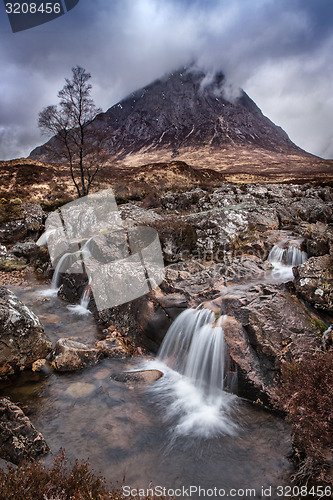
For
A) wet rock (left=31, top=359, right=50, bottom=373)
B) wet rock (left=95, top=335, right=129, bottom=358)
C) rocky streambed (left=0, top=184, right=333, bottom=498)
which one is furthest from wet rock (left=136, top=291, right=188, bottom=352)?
wet rock (left=31, top=359, right=50, bottom=373)

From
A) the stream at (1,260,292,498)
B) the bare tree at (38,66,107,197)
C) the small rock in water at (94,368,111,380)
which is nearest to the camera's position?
the stream at (1,260,292,498)

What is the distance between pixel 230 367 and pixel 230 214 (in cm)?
1054

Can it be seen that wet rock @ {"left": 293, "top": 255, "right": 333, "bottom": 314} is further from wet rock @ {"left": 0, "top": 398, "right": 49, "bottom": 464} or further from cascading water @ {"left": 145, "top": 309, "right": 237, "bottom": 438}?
Result: wet rock @ {"left": 0, "top": 398, "right": 49, "bottom": 464}

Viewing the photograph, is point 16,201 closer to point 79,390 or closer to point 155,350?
point 155,350

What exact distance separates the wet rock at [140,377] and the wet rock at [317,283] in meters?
4.76

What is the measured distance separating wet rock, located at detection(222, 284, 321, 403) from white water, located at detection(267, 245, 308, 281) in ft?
14.1

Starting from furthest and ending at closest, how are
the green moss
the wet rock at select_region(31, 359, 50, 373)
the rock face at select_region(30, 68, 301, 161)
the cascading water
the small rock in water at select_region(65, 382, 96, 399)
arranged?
the rock face at select_region(30, 68, 301, 161), the green moss, the wet rock at select_region(31, 359, 50, 373), the small rock in water at select_region(65, 382, 96, 399), the cascading water

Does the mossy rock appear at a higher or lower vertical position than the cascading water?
higher

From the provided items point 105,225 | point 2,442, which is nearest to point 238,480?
point 2,442

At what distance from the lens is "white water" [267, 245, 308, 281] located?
11.5 m

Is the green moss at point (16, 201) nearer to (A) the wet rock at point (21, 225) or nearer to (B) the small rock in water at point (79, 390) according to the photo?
(A) the wet rock at point (21, 225)

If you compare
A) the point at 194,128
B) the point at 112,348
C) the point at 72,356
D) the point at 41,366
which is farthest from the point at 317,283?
the point at 194,128

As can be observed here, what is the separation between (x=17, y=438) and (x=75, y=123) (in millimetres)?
22100

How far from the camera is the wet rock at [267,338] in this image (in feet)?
20.2
